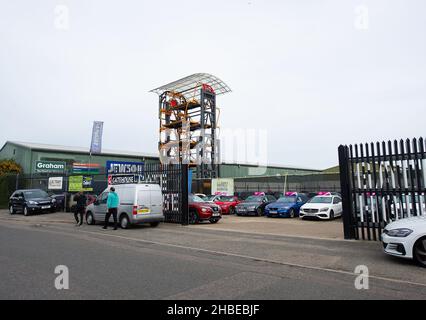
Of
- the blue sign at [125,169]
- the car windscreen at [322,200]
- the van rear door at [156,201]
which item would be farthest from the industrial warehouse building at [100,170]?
the car windscreen at [322,200]

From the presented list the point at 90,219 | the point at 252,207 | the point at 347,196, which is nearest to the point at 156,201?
the point at 90,219

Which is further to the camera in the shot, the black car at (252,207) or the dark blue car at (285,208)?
the black car at (252,207)

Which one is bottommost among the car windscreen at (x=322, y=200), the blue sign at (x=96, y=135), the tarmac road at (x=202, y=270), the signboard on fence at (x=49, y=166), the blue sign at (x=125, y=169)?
the tarmac road at (x=202, y=270)

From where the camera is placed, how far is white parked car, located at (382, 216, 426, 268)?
21.7 feet

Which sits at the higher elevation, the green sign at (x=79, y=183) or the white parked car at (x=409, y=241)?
the green sign at (x=79, y=183)

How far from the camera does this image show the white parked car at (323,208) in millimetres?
17672

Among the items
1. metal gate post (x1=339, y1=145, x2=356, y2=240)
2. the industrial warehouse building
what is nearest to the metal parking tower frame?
the industrial warehouse building

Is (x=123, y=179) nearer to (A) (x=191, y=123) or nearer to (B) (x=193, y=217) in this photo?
(B) (x=193, y=217)

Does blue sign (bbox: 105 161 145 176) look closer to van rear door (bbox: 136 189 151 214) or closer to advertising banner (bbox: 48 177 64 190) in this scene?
van rear door (bbox: 136 189 151 214)

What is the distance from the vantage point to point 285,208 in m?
19.7

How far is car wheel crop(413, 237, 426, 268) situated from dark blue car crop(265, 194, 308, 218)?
511 inches

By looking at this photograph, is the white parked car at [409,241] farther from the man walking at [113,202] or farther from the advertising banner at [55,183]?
the advertising banner at [55,183]

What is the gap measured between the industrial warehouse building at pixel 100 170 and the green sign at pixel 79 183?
726 mm
